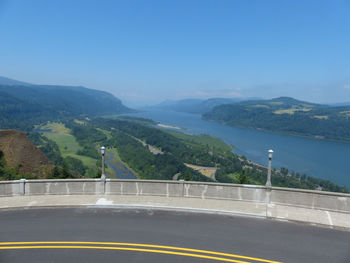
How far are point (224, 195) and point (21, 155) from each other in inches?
1795

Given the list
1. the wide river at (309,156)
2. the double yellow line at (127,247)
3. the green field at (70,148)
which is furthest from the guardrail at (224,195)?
the green field at (70,148)

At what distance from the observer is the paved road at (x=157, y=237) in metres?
9.16

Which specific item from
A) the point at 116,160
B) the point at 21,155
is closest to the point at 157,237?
the point at 21,155

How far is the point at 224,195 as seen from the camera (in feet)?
47.4

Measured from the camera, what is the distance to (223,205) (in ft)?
44.6

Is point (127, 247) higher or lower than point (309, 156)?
higher

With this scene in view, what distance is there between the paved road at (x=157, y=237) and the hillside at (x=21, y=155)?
114ft

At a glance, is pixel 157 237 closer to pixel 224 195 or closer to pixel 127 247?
pixel 127 247

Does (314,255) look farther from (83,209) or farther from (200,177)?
(200,177)

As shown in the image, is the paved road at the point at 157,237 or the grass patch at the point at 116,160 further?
the grass patch at the point at 116,160

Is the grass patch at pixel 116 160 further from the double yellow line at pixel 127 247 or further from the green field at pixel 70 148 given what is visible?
the double yellow line at pixel 127 247

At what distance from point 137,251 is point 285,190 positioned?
844 centimetres

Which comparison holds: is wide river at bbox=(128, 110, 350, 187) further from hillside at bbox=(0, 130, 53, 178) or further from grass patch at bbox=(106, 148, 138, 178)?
hillside at bbox=(0, 130, 53, 178)

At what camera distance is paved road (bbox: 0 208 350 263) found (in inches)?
361
